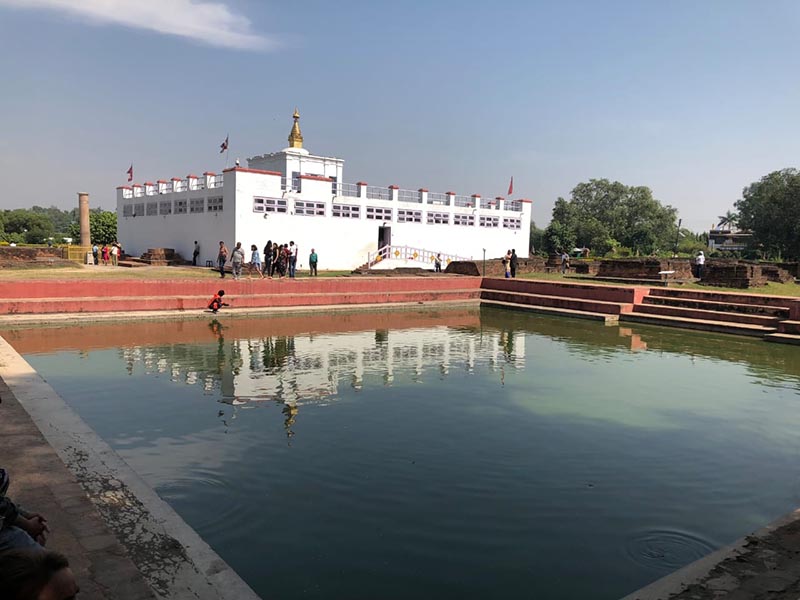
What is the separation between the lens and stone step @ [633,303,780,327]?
15.5 m

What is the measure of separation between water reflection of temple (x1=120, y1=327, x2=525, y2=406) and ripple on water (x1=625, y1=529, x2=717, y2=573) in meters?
4.65

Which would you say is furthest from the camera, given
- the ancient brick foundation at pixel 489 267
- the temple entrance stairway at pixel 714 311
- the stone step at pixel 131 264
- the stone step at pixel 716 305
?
the stone step at pixel 131 264

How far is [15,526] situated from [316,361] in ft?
26.9

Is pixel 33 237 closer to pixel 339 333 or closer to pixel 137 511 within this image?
pixel 339 333

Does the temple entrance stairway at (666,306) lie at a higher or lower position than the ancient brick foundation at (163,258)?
lower

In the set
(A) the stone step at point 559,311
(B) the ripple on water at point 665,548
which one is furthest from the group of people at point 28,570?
(A) the stone step at point 559,311

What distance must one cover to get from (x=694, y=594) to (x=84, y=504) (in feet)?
12.6

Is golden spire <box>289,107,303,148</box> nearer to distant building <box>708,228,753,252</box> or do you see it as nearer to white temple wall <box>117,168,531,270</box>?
white temple wall <box>117,168,531,270</box>

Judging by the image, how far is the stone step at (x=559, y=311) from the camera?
58.7 feet

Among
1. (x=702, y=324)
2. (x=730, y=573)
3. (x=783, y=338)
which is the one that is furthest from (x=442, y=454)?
(x=702, y=324)

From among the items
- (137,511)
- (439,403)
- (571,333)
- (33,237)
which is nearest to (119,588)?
(137,511)

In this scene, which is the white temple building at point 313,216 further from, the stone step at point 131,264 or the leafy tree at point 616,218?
the leafy tree at point 616,218

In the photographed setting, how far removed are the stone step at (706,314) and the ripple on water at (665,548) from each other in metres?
12.7

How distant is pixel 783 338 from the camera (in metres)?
14.1
